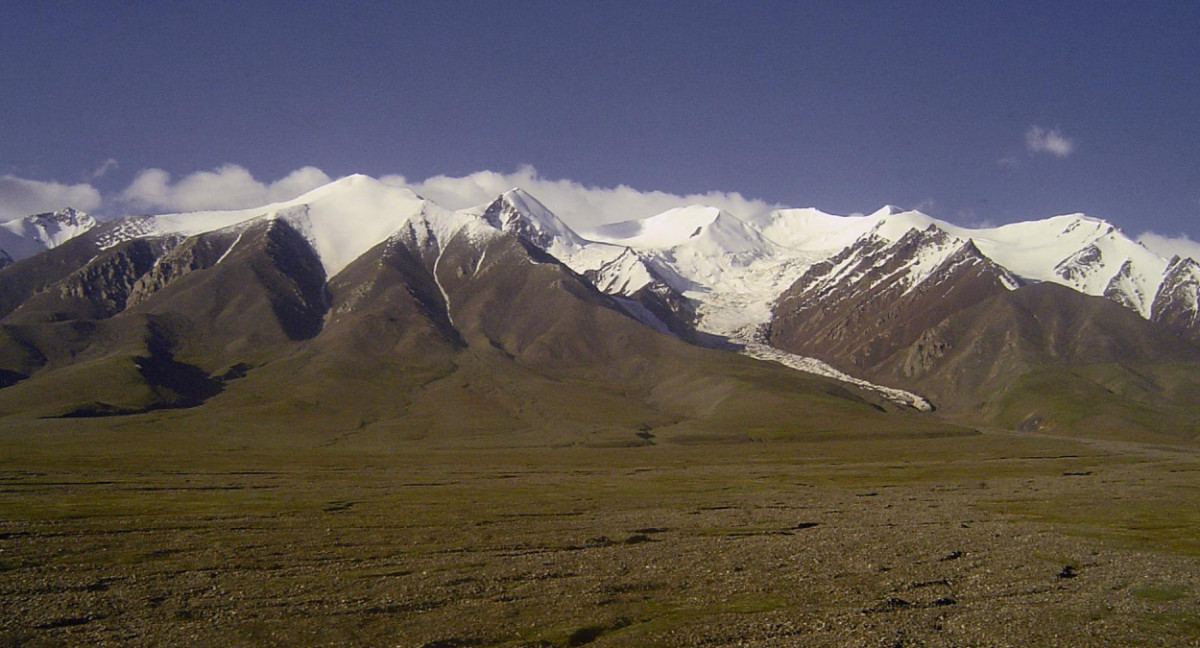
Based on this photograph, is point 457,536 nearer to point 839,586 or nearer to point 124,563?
point 124,563

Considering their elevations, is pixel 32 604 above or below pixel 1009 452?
above

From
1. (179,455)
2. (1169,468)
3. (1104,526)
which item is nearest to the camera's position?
(1104,526)

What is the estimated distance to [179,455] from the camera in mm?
166000

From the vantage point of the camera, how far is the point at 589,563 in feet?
184

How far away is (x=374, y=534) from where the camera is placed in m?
68.2

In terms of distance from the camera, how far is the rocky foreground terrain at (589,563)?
1542 inches

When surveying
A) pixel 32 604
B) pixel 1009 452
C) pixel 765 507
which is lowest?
pixel 1009 452

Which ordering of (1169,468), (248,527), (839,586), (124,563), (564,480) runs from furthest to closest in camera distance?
1. (1169,468)
2. (564,480)
3. (248,527)
4. (124,563)
5. (839,586)

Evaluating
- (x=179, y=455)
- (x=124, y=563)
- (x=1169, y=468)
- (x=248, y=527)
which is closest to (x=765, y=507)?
(x=248, y=527)

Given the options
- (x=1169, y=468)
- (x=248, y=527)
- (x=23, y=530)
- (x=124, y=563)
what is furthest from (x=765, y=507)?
(x=1169, y=468)

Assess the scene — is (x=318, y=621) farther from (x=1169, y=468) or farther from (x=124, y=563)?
(x=1169, y=468)

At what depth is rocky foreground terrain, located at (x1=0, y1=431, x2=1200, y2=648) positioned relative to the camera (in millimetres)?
39156

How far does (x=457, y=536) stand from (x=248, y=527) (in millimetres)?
17558

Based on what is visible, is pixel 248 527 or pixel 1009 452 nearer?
pixel 248 527
